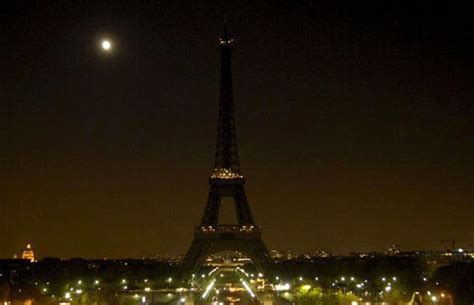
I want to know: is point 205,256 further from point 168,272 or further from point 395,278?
point 395,278

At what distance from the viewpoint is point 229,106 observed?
72.8m

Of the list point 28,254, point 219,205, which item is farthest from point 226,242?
point 28,254

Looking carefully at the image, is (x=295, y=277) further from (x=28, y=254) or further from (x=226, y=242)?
(x=28, y=254)

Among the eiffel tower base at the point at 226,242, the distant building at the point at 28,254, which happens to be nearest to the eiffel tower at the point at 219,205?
the eiffel tower base at the point at 226,242

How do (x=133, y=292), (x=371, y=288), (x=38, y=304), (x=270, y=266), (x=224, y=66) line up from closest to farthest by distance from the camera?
(x=38, y=304) → (x=133, y=292) → (x=371, y=288) → (x=270, y=266) → (x=224, y=66)

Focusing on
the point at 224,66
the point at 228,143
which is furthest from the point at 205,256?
the point at 224,66

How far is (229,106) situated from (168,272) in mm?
17628

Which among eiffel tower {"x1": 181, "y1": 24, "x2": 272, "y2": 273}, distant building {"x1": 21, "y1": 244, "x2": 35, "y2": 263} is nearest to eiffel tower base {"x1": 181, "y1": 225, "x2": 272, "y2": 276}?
eiffel tower {"x1": 181, "y1": 24, "x2": 272, "y2": 273}

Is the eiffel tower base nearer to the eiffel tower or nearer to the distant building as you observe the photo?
the eiffel tower

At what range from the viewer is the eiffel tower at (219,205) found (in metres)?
67.9

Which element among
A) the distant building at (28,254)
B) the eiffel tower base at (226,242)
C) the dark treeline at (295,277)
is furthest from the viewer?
the distant building at (28,254)

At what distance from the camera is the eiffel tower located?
6794 centimetres

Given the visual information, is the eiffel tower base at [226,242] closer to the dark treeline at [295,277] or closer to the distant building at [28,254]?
the dark treeline at [295,277]

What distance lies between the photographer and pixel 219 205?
7075 centimetres
